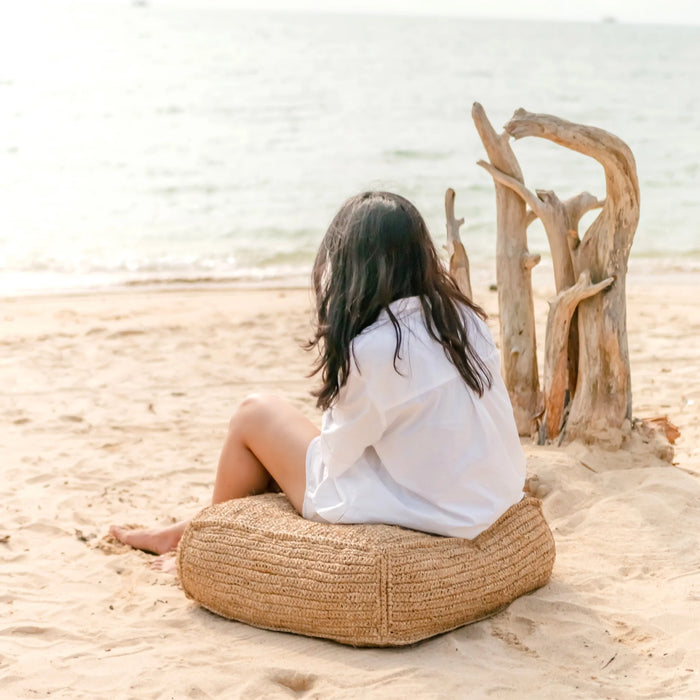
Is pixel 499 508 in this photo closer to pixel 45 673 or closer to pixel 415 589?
→ pixel 415 589

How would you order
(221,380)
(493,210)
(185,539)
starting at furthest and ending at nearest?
(493,210) → (221,380) → (185,539)

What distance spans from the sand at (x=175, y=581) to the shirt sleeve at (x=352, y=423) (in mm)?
590

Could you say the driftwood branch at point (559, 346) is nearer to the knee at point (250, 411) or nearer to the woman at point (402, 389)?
the woman at point (402, 389)

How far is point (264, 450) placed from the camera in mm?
3303

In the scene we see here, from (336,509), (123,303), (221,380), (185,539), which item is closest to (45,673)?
(185,539)

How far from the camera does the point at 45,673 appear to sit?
275 centimetres

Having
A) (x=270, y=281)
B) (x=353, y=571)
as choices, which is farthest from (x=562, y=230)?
(x=270, y=281)

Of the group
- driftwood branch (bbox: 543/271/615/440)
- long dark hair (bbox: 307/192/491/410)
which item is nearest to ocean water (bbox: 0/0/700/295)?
long dark hair (bbox: 307/192/491/410)

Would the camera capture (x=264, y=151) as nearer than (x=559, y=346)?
No

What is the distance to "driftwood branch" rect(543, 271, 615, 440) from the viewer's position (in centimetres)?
423

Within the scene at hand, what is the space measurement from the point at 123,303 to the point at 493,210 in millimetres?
7235

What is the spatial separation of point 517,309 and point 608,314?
1.55ft

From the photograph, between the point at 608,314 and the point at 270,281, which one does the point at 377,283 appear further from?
the point at 270,281

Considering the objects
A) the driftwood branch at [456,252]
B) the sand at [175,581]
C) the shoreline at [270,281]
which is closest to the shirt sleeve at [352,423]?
the sand at [175,581]
